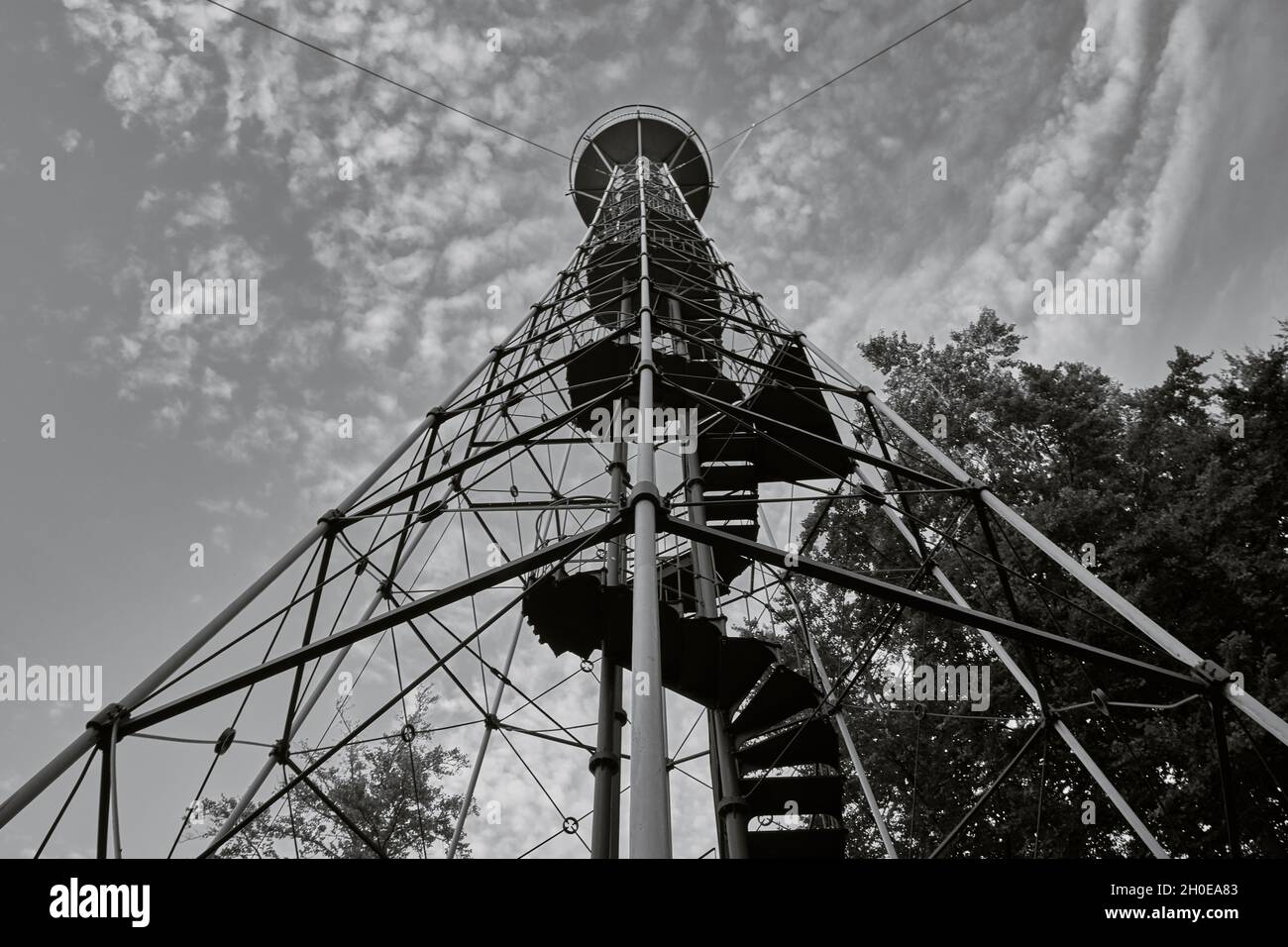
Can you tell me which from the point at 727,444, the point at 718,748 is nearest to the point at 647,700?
the point at 718,748

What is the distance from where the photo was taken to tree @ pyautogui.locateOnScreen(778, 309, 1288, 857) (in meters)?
11.0

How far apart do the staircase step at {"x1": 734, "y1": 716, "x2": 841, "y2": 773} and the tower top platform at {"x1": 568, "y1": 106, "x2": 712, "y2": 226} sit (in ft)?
35.8

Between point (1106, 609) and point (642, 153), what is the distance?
1060cm

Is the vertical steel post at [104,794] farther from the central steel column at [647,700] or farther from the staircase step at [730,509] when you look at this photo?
the staircase step at [730,509]

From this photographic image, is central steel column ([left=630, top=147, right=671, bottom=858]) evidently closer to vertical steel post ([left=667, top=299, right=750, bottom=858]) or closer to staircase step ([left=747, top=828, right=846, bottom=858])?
vertical steel post ([left=667, top=299, right=750, bottom=858])

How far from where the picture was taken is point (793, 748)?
6.81m

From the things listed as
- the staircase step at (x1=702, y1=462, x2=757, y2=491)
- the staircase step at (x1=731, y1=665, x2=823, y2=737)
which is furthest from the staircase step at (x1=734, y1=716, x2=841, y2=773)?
the staircase step at (x1=702, y1=462, x2=757, y2=491)

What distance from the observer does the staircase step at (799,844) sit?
6.71 meters

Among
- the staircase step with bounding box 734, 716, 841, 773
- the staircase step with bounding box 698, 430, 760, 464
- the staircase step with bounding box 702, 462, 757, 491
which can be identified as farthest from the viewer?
the staircase step with bounding box 702, 462, 757, 491

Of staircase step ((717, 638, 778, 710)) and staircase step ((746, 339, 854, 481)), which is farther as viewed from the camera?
staircase step ((746, 339, 854, 481))

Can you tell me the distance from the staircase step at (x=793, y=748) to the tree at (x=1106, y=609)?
3203mm
